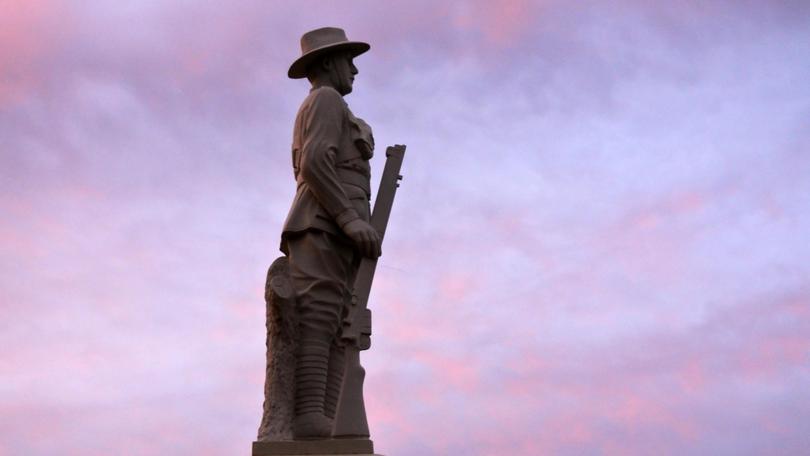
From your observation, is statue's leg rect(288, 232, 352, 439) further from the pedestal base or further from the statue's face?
the statue's face

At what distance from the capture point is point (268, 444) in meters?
8.15

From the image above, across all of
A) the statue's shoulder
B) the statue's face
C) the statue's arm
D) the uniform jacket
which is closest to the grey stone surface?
the uniform jacket

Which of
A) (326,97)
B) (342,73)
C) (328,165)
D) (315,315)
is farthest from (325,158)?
(315,315)

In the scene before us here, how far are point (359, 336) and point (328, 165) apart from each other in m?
1.36

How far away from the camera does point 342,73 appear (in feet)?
30.3

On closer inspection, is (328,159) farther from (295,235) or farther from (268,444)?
(268,444)

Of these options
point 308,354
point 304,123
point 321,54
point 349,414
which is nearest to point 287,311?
→ point 308,354

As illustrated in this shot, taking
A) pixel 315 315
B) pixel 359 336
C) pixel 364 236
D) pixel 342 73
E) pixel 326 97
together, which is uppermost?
pixel 342 73

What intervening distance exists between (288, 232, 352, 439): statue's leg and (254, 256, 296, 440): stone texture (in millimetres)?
63

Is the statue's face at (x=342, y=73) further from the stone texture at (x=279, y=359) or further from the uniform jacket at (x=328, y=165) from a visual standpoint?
the stone texture at (x=279, y=359)

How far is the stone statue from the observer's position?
831cm

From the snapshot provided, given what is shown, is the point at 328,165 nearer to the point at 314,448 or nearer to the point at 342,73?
the point at 342,73

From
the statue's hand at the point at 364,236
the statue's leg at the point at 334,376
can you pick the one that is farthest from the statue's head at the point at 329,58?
the statue's leg at the point at 334,376

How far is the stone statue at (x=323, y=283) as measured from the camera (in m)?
8.31
